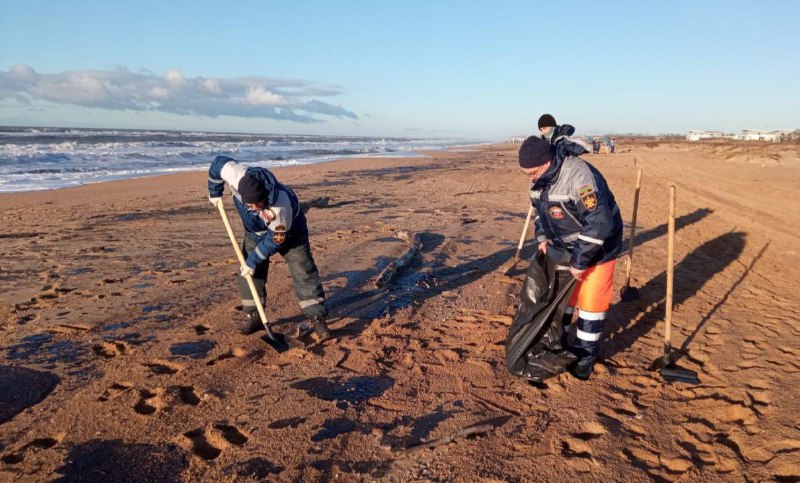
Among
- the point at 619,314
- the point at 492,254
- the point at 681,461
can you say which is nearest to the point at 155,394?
the point at 681,461

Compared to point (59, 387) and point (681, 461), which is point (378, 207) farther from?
point (681, 461)

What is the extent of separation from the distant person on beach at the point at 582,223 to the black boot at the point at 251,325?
299 centimetres

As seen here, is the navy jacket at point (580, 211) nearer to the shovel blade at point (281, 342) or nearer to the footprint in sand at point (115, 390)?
the shovel blade at point (281, 342)

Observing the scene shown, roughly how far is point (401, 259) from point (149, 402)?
407cm

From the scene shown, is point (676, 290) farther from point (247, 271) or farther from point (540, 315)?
point (247, 271)

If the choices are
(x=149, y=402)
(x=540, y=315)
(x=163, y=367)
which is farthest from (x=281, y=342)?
(x=540, y=315)

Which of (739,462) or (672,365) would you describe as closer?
(739,462)

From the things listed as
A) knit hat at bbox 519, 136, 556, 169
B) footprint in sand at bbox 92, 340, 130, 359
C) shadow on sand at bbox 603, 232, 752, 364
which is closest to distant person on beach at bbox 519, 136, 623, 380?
knit hat at bbox 519, 136, 556, 169

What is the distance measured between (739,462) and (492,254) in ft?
16.7

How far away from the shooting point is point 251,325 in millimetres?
4738

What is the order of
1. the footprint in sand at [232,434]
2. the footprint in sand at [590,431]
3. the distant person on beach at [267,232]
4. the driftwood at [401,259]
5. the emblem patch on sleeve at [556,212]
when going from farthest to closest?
the driftwood at [401,259] → the distant person on beach at [267,232] → the emblem patch on sleeve at [556,212] → the footprint in sand at [590,431] → the footprint in sand at [232,434]

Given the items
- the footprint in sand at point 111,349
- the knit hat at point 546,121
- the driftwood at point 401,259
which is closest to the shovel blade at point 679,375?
the driftwood at point 401,259

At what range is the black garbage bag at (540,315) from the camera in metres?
3.94

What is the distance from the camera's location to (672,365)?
4.15 m
